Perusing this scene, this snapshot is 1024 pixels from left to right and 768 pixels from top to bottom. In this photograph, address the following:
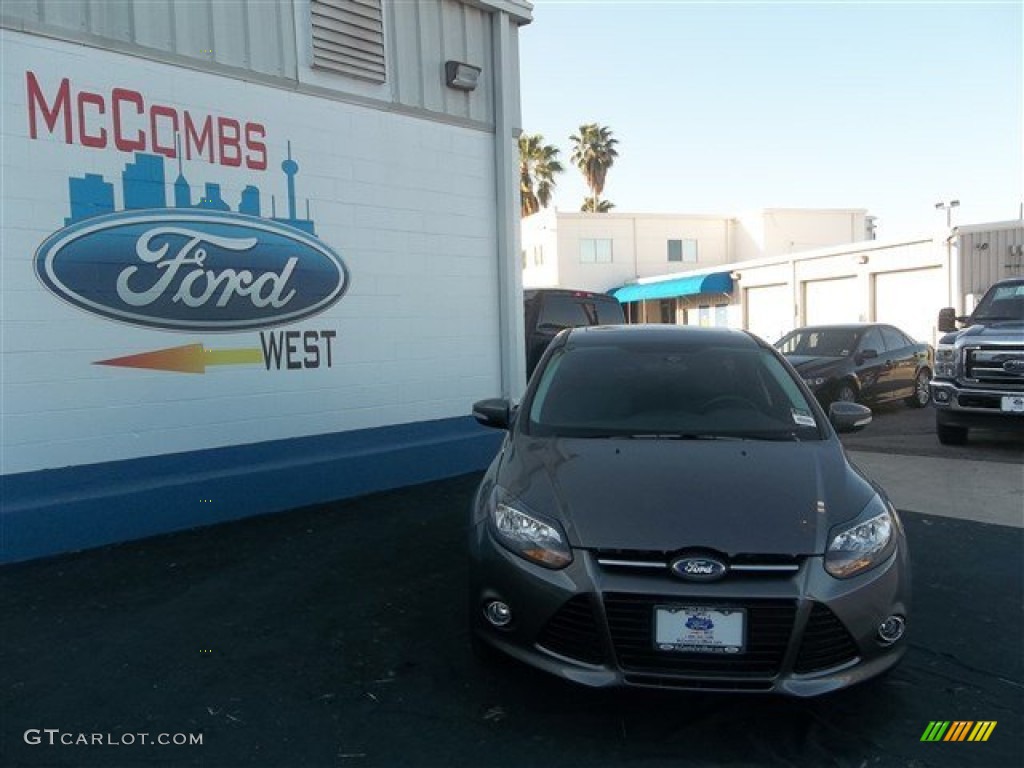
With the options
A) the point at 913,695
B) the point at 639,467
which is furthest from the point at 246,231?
the point at 913,695

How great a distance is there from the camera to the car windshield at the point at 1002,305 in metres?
9.02

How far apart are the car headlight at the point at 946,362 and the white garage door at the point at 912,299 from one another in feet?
33.2

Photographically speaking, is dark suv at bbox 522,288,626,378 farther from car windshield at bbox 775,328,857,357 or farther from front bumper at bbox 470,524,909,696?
front bumper at bbox 470,524,909,696

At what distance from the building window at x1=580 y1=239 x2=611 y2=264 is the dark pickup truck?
24.8 metres

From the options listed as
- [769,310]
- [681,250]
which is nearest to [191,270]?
[769,310]

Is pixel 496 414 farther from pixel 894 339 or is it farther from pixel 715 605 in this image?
pixel 894 339

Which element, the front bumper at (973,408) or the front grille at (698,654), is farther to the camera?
the front bumper at (973,408)

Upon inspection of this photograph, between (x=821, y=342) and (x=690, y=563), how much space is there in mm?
10891

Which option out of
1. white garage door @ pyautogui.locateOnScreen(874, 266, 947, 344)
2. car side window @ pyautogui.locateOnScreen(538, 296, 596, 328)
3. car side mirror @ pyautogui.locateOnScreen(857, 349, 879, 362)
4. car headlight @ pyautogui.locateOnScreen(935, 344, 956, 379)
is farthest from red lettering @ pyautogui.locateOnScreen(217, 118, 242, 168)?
white garage door @ pyautogui.locateOnScreen(874, 266, 947, 344)

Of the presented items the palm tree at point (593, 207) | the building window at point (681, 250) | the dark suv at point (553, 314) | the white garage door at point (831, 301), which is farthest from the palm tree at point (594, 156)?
the dark suv at point (553, 314)

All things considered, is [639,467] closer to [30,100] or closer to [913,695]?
[913,695]

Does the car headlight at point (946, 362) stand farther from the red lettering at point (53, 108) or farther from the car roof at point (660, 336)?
the red lettering at point (53, 108)

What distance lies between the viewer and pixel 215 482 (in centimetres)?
591

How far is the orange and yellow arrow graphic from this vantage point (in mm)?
5711
